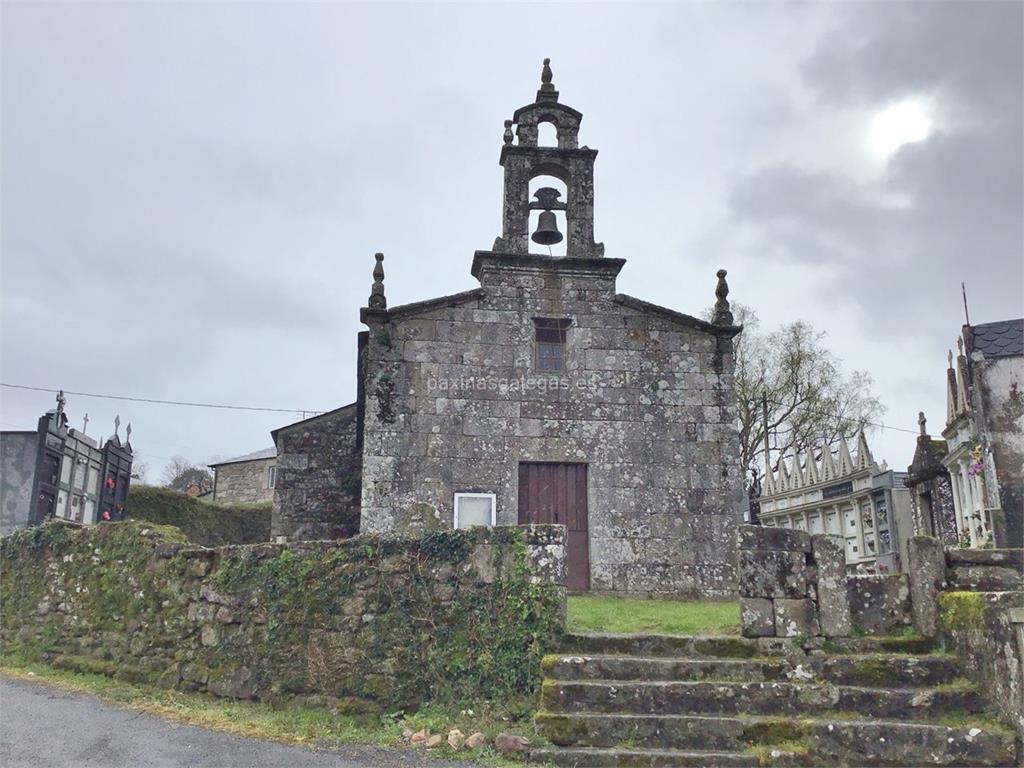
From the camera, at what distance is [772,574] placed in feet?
24.7

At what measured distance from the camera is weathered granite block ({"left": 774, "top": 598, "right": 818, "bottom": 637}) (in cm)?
738

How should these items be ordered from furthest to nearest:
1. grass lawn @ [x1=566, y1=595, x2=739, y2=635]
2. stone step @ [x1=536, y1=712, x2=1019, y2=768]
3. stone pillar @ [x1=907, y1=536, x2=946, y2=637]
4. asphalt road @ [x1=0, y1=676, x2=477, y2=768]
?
grass lawn @ [x1=566, y1=595, x2=739, y2=635] < stone pillar @ [x1=907, y1=536, x2=946, y2=637] < asphalt road @ [x1=0, y1=676, x2=477, y2=768] < stone step @ [x1=536, y1=712, x2=1019, y2=768]

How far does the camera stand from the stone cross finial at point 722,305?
14.1 metres

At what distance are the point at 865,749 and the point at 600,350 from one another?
8.50 metres

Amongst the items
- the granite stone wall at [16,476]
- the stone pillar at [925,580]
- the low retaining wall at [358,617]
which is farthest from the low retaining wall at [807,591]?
the granite stone wall at [16,476]

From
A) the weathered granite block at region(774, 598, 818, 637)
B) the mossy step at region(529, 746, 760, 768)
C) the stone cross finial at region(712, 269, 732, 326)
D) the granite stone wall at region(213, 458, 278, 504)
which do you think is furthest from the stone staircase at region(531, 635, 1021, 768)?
the granite stone wall at region(213, 458, 278, 504)

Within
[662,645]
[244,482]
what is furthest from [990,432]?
[244,482]

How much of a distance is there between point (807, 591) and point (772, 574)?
35cm

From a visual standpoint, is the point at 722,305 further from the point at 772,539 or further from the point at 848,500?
the point at 848,500

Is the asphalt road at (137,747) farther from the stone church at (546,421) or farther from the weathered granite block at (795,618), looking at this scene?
the stone church at (546,421)

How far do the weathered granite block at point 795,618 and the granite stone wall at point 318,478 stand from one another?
8285 mm

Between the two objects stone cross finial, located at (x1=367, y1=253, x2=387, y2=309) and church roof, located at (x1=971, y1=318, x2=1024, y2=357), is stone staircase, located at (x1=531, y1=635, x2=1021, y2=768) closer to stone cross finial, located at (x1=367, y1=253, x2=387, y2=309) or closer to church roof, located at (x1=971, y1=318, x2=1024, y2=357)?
stone cross finial, located at (x1=367, y1=253, x2=387, y2=309)

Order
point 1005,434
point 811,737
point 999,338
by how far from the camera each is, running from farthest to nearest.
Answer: point 999,338 < point 1005,434 < point 811,737

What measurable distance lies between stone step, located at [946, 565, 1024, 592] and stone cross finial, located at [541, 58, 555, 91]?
11.0m
